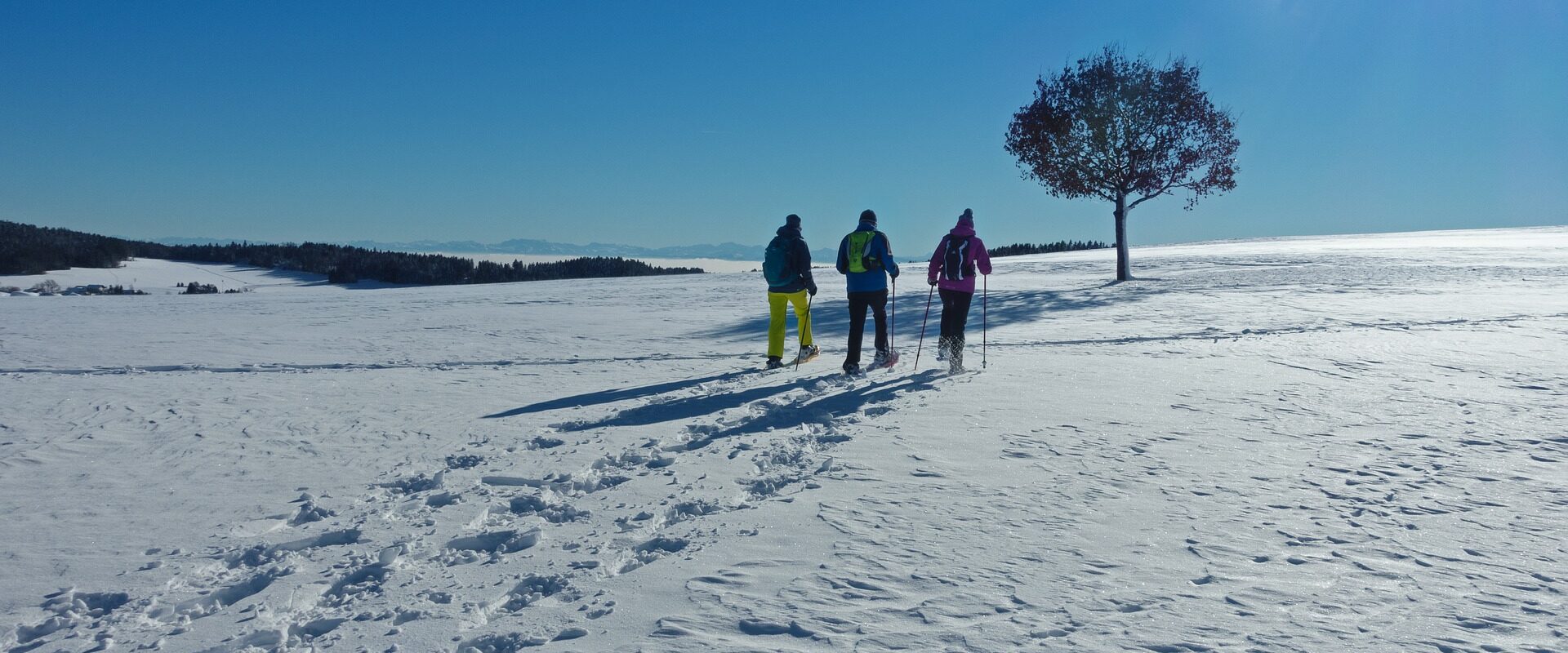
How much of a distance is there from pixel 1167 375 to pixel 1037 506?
16.2ft

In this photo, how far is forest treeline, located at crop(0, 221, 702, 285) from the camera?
3438 centimetres

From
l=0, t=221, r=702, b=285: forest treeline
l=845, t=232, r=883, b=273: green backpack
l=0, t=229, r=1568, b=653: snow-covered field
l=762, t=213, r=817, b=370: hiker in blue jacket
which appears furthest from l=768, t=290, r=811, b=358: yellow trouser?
l=0, t=221, r=702, b=285: forest treeline

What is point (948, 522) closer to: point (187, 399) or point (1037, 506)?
point (1037, 506)

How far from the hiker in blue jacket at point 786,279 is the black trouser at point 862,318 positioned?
51 centimetres

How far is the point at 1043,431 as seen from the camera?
20.9ft

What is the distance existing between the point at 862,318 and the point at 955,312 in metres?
1.04

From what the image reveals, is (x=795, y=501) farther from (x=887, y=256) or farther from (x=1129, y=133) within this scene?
(x=1129, y=133)

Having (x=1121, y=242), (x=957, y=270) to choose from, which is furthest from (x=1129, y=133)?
(x=957, y=270)

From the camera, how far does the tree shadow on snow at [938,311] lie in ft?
45.0

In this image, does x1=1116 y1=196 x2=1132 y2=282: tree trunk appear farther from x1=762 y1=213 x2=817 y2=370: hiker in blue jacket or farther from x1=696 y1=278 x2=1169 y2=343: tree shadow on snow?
x1=762 y1=213 x2=817 y2=370: hiker in blue jacket

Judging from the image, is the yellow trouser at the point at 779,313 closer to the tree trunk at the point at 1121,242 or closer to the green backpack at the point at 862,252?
the green backpack at the point at 862,252

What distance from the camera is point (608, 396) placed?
8.31m

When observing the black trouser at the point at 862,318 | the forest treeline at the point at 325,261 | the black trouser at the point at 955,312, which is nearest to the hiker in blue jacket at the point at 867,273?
the black trouser at the point at 862,318

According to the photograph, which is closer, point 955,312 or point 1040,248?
point 955,312
